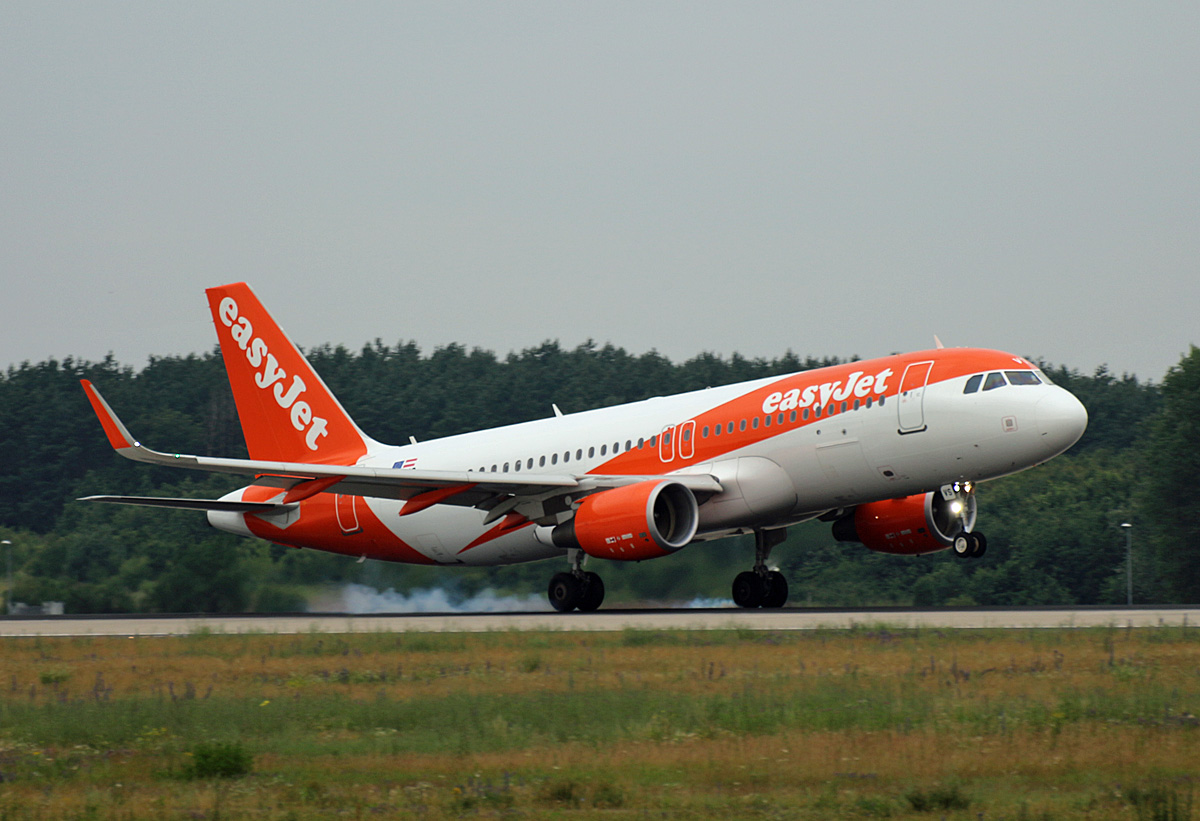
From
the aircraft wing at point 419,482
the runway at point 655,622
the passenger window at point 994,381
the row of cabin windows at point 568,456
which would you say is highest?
the passenger window at point 994,381

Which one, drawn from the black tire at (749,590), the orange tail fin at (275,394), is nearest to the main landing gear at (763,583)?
the black tire at (749,590)

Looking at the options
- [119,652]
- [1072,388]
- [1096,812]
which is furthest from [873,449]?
[1072,388]

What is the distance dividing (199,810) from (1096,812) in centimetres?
589

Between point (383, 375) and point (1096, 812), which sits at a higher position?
point (383, 375)

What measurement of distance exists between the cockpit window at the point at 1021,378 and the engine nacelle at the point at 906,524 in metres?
4.04

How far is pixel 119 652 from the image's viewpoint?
2064cm

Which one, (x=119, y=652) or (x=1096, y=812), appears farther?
(x=119, y=652)

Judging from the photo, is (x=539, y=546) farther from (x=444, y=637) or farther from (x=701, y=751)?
(x=701, y=751)

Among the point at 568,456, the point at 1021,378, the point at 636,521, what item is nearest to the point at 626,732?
the point at 636,521

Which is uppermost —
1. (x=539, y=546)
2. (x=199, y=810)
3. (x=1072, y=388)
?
(x=1072, y=388)

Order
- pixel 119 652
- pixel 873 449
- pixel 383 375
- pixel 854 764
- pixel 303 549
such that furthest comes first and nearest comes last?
pixel 383 375 → pixel 303 549 → pixel 873 449 → pixel 119 652 → pixel 854 764

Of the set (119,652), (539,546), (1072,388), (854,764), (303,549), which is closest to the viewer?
(854,764)

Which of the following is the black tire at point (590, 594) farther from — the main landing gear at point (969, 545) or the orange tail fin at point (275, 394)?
the orange tail fin at point (275, 394)

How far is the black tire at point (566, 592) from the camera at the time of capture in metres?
29.1
